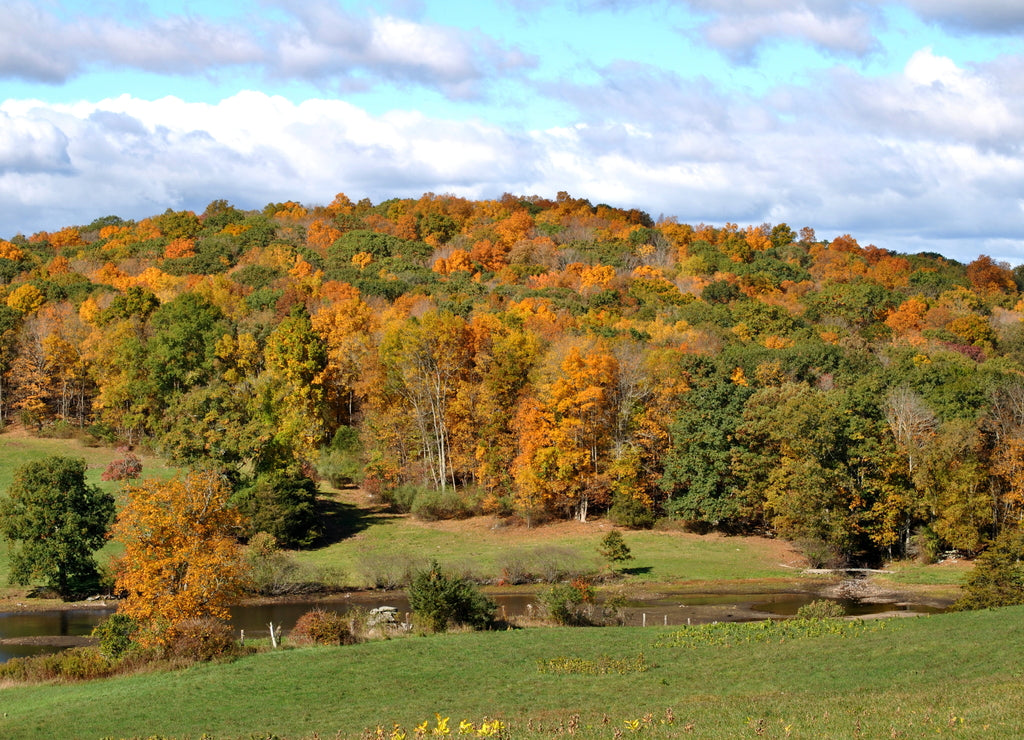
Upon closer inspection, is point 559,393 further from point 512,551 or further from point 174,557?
point 174,557

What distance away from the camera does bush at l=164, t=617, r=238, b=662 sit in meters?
35.1

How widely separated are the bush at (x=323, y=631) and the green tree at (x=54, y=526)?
2028 cm

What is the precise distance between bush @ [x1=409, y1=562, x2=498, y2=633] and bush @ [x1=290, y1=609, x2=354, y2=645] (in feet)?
10.9

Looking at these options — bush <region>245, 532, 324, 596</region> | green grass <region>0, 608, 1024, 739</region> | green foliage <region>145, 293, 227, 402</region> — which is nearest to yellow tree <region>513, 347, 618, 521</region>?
bush <region>245, 532, 324, 596</region>

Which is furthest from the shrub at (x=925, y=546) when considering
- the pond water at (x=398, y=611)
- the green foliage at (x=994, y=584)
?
the green foliage at (x=994, y=584)

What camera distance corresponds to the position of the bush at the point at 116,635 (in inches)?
1389

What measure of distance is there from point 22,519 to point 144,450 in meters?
29.2

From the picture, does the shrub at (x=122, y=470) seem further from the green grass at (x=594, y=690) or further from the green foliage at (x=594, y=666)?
the green foliage at (x=594, y=666)

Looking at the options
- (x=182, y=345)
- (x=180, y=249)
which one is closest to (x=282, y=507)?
(x=182, y=345)

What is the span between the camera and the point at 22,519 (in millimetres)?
53031

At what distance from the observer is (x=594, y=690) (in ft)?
93.5

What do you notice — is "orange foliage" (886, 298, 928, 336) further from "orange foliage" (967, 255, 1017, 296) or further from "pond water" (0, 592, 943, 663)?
"pond water" (0, 592, 943, 663)

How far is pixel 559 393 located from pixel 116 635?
39.5 m

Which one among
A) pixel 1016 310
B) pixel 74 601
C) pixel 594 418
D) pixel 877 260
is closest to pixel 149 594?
pixel 74 601
